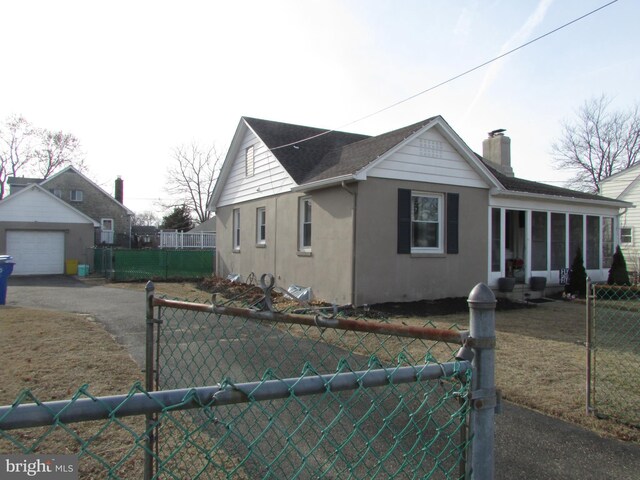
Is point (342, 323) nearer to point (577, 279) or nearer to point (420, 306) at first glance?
point (420, 306)

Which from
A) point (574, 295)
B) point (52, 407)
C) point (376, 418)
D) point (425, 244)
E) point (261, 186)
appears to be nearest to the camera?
point (52, 407)

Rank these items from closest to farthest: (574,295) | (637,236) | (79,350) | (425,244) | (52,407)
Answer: (52,407)
(79,350)
(425,244)
(574,295)
(637,236)

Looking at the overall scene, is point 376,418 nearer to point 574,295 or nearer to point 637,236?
point 574,295

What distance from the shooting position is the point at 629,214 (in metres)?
23.2

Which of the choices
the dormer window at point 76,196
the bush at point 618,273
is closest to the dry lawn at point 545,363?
the bush at point 618,273

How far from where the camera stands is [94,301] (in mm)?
12836

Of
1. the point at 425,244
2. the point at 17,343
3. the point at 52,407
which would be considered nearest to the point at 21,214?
Answer: the point at 17,343

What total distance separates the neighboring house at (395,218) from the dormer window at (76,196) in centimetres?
2332

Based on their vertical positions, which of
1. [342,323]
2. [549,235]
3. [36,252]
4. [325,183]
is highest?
[325,183]

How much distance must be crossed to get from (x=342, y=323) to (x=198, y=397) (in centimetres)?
94

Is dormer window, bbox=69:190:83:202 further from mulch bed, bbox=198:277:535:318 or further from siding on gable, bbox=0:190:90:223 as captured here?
mulch bed, bbox=198:277:535:318

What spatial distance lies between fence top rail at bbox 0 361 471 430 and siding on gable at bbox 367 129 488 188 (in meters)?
9.49

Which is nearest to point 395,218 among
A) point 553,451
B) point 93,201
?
point 553,451

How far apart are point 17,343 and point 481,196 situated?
11.4m
